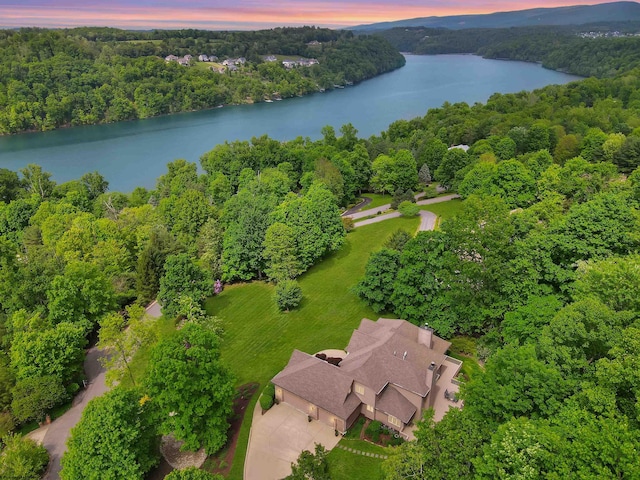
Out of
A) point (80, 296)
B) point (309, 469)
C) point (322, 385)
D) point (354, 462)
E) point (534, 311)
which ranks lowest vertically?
point (354, 462)

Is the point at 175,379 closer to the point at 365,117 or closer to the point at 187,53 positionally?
the point at 365,117

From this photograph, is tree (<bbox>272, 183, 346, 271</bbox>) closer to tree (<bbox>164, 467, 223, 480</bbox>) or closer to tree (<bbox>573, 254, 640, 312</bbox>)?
tree (<bbox>573, 254, 640, 312</bbox>)

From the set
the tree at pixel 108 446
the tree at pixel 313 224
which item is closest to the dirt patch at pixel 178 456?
the tree at pixel 108 446

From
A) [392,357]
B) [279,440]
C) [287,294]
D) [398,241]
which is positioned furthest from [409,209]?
[279,440]

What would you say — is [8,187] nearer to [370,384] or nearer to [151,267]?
[151,267]

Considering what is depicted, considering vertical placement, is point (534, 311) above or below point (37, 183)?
above

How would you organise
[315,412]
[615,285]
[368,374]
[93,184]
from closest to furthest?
[615,285], [368,374], [315,412], [93,184]

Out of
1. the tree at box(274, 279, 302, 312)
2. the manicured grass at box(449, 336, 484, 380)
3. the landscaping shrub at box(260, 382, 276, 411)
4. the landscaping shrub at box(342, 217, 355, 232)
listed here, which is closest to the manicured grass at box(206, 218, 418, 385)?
the tree at box(274, 279, 302, 312)
